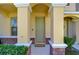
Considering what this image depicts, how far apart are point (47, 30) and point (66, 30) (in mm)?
2215

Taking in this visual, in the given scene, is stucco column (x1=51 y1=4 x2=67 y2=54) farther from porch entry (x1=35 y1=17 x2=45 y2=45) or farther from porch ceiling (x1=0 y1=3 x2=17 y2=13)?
porch entry (x1=35 y1=17 x2=45 y2=45)

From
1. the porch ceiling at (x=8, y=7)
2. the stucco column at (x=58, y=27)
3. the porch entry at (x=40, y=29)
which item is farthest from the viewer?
the porch entry at (x=40, y=29)

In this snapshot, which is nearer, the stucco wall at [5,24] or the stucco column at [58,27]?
the stucco column at [58,27]

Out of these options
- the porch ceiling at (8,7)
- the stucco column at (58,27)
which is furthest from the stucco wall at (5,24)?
the stucco column at (58,27)

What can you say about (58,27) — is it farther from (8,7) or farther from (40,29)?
(40,29)

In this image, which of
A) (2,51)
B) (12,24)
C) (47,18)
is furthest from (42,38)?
(2,51)

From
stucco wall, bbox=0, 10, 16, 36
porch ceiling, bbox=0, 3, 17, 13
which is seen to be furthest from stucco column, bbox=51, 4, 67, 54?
stucco wall, bbox=0, 10, 16, 36

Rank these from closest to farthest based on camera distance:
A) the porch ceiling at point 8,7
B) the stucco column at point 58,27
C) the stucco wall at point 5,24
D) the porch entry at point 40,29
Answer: the stucco column at point 58,27, the porch ceiling at point 8,7, the stucco wall at point 5,24, the porch entry at point 40,29

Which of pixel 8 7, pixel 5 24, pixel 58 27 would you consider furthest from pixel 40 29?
pixel 58 27

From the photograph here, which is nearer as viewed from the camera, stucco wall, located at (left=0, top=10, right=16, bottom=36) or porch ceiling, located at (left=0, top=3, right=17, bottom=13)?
porch ceiling, located at (left=0, top=3, right=17, bottom=13)

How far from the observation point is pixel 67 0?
5781 millimetres

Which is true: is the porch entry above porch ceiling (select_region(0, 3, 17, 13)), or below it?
below

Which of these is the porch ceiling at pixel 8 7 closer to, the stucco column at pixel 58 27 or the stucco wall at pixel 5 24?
the stucco wall at pixel 5 24

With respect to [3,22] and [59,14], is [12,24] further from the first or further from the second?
[59,14]
